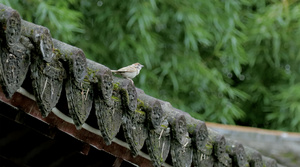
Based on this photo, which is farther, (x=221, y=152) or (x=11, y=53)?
(x=221, y=152)

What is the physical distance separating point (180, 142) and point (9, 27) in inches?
35.1

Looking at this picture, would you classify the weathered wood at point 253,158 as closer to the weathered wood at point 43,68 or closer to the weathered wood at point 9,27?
the weathered wood at point 43,68

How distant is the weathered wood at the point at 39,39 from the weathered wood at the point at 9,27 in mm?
63

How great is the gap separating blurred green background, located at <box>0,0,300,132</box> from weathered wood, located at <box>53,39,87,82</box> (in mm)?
4872

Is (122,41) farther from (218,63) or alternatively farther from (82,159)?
(82,159)

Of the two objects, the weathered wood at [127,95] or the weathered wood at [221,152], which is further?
the weathered wood at [221,152]

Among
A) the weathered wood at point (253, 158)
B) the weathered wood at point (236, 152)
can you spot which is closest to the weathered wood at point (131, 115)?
the weathered wood at point (236, 152)

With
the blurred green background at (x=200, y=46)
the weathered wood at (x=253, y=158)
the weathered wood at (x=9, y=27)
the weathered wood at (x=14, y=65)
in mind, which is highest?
the blurred green background at (x=200, y=46)

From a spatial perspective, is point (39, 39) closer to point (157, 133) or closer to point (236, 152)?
point (157, 133)

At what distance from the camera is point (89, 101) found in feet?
5.44

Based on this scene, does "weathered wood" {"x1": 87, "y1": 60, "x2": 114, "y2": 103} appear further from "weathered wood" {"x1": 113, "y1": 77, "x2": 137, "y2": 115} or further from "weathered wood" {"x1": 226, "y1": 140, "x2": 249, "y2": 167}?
"weathered wood" {"x1": 226, "y1": 140, "x2": 249, "y2": 167}

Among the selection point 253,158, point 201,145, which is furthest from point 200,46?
point 201,145

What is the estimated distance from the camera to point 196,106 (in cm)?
846

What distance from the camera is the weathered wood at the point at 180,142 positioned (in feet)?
6.54
